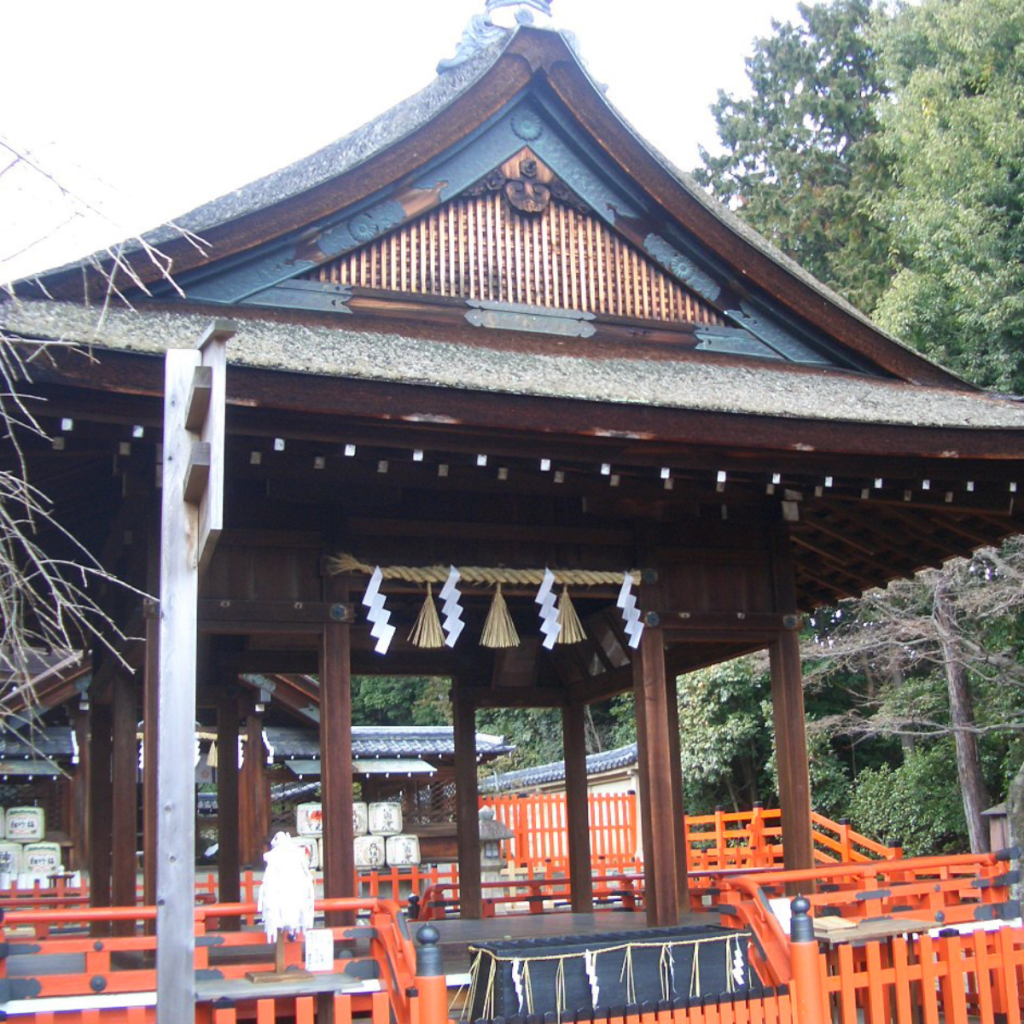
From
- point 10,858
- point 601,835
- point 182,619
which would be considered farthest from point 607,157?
point 10,858

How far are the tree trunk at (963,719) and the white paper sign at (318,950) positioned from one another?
13.5 metres

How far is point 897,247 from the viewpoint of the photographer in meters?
24.5

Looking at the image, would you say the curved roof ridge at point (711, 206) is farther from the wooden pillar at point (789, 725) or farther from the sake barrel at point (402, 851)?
the sake barrel at point (402, 851)

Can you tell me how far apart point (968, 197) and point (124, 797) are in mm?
16954

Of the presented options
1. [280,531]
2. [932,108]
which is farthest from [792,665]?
[932,108]

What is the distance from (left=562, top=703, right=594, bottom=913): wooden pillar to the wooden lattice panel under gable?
3.88 metres

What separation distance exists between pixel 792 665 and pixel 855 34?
989 inches

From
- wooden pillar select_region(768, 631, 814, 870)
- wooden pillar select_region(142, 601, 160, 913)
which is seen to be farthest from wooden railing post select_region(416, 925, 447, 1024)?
wooden pillar select_region(768, 631, 814, 870)

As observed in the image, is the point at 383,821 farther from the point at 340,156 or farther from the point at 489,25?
the point at 489,25

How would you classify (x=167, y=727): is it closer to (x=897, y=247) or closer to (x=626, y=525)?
(x=626, y=525)

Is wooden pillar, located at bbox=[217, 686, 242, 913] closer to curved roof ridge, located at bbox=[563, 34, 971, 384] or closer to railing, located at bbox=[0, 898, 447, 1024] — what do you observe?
railing, located at bbox=[0, 898, 447, 1024]

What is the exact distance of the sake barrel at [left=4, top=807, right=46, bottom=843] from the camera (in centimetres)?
1856

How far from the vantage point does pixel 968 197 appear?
64.6ft

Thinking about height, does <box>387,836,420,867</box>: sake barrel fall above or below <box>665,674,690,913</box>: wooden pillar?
below
